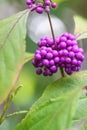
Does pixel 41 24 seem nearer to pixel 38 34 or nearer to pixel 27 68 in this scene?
pixel 38 34

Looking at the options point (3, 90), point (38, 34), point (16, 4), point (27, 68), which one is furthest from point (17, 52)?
point (16, 4)

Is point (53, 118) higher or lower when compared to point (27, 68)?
higher

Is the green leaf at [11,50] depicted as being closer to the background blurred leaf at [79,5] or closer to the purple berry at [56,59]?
the purple berry at [56,59]

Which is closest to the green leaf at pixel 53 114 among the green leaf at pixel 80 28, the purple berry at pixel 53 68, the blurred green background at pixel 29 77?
the purple berry at pixel 53 68

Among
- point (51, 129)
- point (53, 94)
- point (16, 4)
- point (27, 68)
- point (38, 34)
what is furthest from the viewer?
point (16, 4)

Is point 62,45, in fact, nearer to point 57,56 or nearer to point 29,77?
point 57,56

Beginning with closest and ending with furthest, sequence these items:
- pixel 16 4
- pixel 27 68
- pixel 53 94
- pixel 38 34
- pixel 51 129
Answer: pixel 51 129
pixel 53 94
pixel 27 68
pixel 38 34
pixel 16 4
